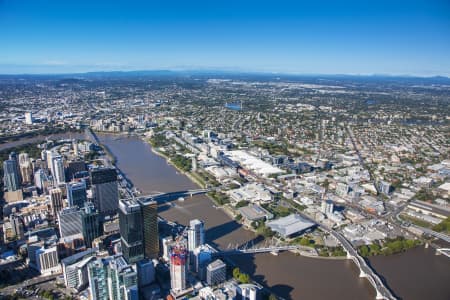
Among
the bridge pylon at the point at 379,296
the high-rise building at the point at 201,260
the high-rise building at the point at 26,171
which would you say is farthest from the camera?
the high-rise building at the point at 26,171

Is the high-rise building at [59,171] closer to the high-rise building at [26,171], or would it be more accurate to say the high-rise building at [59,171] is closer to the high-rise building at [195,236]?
the high-rise building at [26,171]

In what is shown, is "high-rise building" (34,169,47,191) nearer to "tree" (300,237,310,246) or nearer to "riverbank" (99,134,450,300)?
"riverbank" (99,134,450,300)

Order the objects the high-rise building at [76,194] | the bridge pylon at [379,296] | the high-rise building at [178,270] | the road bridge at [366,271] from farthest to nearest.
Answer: the high-rise building at [76,194]
the road bridge at [366,271]
the bridge pylon at [379,296]
the high-rise building at [178,270]

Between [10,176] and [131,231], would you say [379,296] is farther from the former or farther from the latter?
[10,176]

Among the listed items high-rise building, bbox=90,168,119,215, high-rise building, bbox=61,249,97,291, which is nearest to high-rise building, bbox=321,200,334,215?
high-rise building, bbox=90,168,119,215

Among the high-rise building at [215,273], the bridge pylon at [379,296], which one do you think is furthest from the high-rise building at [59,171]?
the bridge pylon at [379,296]

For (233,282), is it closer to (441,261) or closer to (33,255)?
(33,255)

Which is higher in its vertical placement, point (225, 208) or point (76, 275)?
point (76, 275)

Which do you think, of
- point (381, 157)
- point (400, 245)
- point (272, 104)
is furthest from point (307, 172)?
point (272, 104)

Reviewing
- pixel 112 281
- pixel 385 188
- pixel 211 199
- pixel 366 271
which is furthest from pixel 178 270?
pixel 385 188
